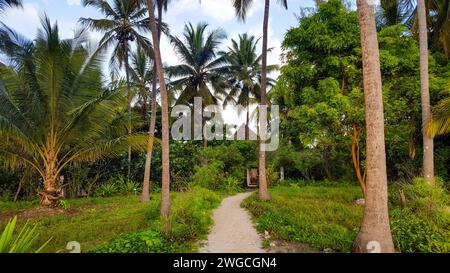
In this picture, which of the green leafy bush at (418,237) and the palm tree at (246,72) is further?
the palm tree at (246,72)

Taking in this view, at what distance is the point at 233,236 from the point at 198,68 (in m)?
15.0

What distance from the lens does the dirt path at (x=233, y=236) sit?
5226mm

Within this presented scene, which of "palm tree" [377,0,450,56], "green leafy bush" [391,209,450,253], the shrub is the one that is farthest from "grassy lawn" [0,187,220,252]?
"palm tree" [377,0,450,56]

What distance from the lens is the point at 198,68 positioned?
19.2 m

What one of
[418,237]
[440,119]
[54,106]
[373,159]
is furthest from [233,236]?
[54,106]

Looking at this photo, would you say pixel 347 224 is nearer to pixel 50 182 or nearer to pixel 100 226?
pixel 100 226

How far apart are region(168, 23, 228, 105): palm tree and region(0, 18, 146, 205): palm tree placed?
8918 mm

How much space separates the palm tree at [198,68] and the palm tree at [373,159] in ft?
47.8

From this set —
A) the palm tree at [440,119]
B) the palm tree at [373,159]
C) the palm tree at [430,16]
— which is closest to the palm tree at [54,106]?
the palm tree at [373,159]

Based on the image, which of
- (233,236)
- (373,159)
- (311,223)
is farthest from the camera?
(311,223)

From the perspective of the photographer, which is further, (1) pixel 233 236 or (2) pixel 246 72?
(2) pixel 246 72

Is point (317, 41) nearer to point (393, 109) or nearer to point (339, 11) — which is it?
point (339, 11)

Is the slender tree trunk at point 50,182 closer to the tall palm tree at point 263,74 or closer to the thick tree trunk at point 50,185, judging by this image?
the thick tree trunk at point 50,185

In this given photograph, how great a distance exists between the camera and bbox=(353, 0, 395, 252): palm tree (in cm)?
460
